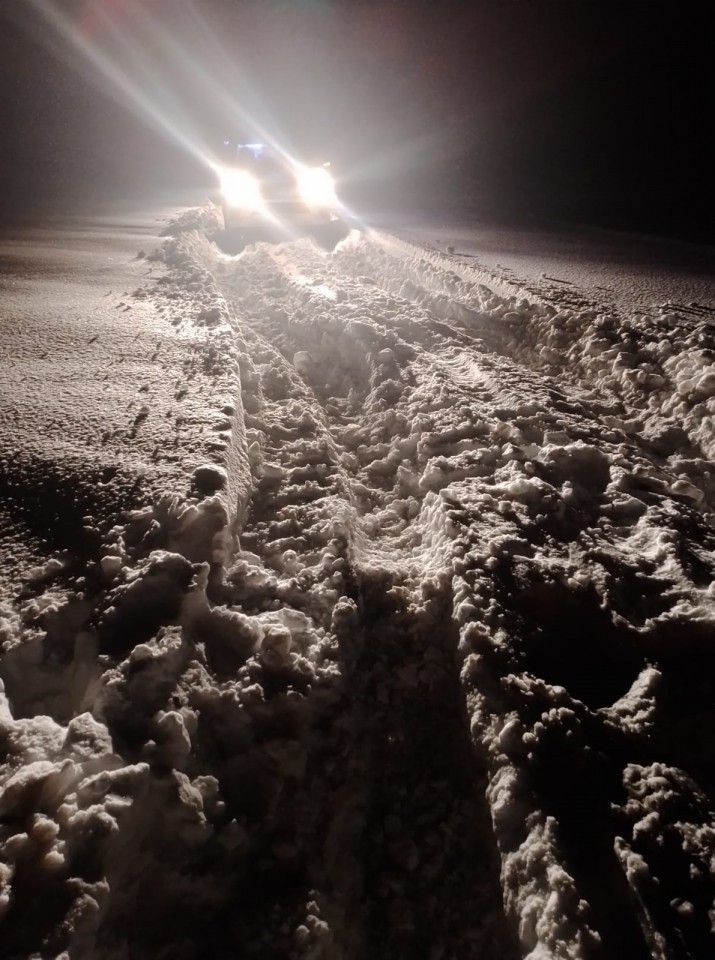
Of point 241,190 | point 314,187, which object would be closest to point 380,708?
point 241,190

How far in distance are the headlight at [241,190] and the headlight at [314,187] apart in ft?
2.03

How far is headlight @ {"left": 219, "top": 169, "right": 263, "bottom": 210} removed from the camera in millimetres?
7023

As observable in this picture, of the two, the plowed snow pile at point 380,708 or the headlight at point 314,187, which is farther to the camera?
the headlight at point 314,187

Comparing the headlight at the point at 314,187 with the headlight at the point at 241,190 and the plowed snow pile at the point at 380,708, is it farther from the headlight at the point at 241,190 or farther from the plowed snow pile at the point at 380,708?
the plowed snow pile at the point at 380,708

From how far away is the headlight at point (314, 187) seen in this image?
7449mm

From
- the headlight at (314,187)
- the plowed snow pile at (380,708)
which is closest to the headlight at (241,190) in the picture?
the headlight at (314,187)

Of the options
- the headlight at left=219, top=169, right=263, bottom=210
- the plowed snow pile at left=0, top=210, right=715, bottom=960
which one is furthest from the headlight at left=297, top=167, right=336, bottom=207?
the plowed snow pile at left=0, top=210, right=715, bottom=960

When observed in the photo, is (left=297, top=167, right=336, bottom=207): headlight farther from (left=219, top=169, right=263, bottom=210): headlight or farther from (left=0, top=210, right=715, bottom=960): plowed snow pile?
(left=0, top=210, right=715, bottom=960): plowed snow pile

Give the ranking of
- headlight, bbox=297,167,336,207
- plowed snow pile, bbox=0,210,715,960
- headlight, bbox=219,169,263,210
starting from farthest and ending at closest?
headlight, bbox=297,167,336,207 → headlight, bbox=219,169,263,210 → plowed snow pile, bbox=0,210,715,960

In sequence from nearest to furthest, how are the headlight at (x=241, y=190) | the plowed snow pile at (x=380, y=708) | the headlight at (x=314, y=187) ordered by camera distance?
the plowed snow pile at (x=380, y=708) < the headlight at (x=241, y=190) < the headlight at (x=314, y=187)

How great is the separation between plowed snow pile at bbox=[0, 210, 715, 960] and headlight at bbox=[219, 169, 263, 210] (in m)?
5.81

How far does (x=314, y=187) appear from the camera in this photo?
25.0 feet

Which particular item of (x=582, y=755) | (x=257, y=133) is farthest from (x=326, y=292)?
(x=257, y=133)

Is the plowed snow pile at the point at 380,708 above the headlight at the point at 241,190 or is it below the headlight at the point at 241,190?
below
